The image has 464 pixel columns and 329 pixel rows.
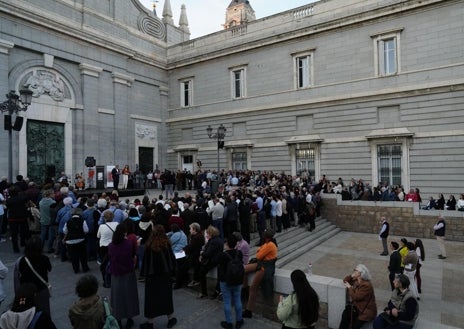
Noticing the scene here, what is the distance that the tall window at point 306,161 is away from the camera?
22.1m

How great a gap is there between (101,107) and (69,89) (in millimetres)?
2475

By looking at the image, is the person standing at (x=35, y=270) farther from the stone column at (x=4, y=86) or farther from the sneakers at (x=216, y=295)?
the stone column at (x=4, y=86)

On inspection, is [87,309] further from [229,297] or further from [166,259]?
[229,297]

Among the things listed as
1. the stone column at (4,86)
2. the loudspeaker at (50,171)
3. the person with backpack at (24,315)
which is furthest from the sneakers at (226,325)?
the loudspeaker at (50,171)

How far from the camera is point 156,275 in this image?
5.45 metres

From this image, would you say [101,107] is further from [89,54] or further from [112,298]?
[112,298]

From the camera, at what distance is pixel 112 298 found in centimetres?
536

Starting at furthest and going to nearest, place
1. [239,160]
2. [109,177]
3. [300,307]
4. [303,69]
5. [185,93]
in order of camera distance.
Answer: [185,93] → [239,160] → [303,69] → [109,177] → [300,307]

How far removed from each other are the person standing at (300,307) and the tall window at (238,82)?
73.8ft

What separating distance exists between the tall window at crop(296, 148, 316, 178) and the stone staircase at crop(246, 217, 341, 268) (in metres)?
5.97

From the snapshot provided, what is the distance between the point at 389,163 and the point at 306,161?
522 centimetres

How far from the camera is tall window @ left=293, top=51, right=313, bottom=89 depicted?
74.2 feet

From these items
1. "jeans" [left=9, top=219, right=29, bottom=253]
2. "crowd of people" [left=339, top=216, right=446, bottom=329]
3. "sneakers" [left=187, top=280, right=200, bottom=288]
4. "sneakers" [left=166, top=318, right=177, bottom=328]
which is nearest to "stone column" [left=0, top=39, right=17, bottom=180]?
"jeans" [left=9, top=219, right=29, bottom=253]

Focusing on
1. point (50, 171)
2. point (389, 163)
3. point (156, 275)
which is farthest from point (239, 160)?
point (156, 275)
